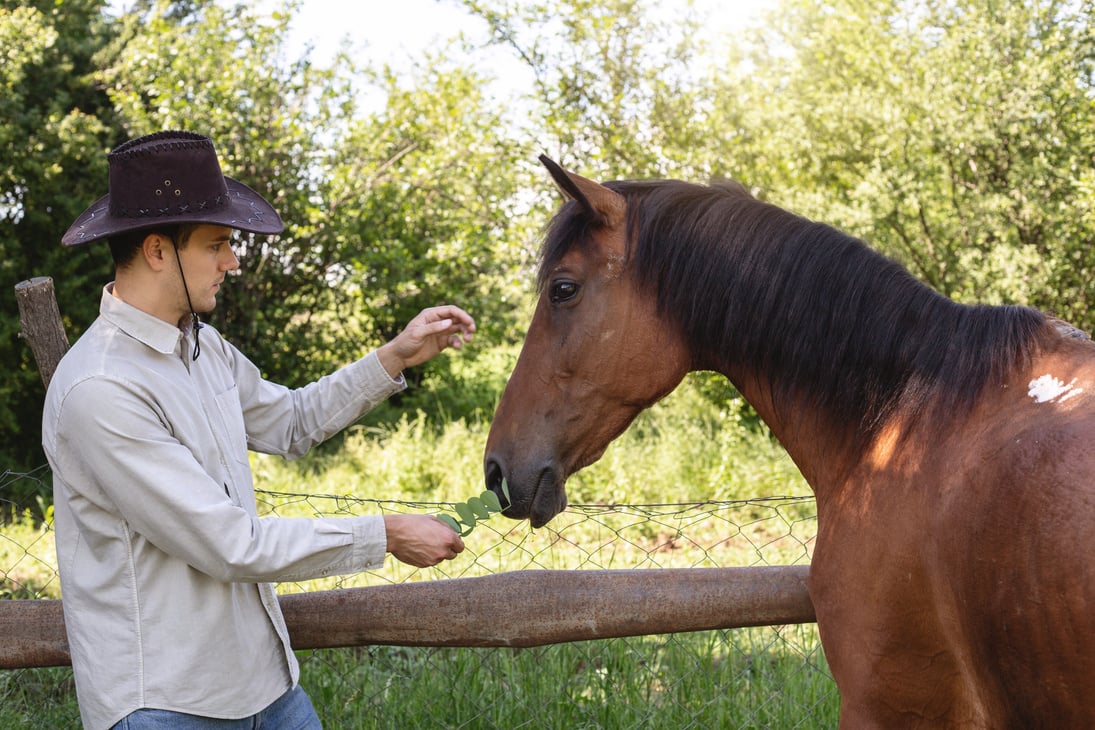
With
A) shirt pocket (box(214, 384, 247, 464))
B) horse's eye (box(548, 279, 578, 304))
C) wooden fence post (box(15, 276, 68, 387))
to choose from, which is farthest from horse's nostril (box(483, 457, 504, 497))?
wooden fence post (box(15, 276, 68, 387))

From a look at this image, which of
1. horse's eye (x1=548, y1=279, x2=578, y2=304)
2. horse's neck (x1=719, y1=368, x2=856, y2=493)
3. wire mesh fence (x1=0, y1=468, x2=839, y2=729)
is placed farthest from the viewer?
wire mesh fence (x1=0, y1=468, x2=839, y2=729)

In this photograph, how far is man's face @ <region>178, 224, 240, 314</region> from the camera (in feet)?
7.19

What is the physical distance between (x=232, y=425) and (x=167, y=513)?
43 cm

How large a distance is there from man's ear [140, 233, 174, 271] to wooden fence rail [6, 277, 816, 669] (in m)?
1.17

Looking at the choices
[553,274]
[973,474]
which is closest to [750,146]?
[553,274]

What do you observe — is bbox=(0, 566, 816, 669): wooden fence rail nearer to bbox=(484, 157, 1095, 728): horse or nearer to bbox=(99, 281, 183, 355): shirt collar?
bbox=(484, 157, 1095, 728): horse

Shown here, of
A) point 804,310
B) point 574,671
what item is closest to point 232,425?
point 804,310

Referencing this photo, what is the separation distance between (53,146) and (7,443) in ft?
9.70

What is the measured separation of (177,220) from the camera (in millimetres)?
2092

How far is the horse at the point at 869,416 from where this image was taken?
179cm

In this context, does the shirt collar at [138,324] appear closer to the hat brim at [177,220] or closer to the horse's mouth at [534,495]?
the hat brim at [177,220]

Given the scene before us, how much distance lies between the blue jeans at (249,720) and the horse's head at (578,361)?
2.39ft

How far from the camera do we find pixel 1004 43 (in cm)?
780

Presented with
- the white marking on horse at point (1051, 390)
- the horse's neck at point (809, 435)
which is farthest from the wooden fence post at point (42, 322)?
the white marking on horse at point (1051, 390)
